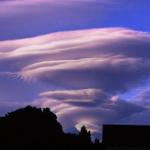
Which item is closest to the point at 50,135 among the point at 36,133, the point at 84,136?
the point at 36,133

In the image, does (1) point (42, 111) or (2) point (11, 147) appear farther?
(1) point (42, 111)

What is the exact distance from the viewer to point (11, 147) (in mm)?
80625

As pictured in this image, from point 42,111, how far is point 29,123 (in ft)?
12.7

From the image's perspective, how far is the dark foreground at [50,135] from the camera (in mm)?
81750

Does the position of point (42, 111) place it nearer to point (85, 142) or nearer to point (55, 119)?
point (55, 119)

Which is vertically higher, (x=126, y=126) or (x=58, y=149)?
(x=126, y=126)

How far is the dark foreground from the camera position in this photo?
8175cm

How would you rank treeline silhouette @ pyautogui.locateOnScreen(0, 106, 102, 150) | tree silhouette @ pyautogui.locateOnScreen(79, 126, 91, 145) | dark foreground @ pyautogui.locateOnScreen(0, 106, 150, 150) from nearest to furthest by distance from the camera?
treeline silhouette @ pyautogui.locateOnScreen(0, 106, 102, 150) < dark foreground @ pyautogui.locateOnScreen(0, 106, 150, 150) < tree silhouette @ pyautogui.locateOnScreen(79, 126, 91, 145)

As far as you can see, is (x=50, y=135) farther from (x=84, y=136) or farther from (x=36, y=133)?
(x=84, y=136)

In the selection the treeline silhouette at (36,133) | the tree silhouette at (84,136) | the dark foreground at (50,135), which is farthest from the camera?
the tree silhouette at (84,136)

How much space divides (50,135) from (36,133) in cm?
184

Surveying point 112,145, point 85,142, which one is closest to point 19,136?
point 85,142

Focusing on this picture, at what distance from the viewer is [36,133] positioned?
8362 centimetres

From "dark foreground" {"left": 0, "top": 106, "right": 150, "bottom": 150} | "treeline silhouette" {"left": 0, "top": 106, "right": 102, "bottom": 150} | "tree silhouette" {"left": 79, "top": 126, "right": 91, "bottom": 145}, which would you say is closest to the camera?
"treeline silhouette" {"left": 0, "top": 106, "right": 102, "bottom": 150}
